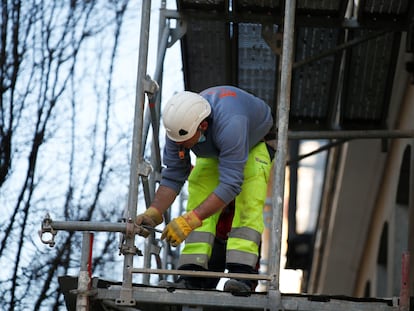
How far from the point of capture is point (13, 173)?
15.5 meters

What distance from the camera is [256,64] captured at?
14.3 m

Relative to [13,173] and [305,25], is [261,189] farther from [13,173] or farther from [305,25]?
[13,173]

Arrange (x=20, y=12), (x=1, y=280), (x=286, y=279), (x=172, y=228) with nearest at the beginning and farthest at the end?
(x=172, y=228) < (x=1, y=280) < (x=20, y=12) < (x=286, y=279)

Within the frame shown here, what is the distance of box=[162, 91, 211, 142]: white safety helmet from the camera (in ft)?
32.3

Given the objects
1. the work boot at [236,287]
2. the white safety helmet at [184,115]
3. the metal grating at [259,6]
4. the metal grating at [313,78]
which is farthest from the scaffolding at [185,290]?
the metal grating at [313,78]

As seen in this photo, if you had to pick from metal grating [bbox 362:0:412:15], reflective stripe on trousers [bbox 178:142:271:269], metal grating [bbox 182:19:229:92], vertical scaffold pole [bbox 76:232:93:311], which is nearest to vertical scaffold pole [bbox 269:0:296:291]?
reflective stripe on trousers [bbox 178:142:271:269]

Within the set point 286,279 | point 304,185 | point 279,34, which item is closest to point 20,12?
point 279,34

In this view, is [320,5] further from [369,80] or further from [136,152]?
[136,152]

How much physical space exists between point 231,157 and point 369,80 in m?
4.79

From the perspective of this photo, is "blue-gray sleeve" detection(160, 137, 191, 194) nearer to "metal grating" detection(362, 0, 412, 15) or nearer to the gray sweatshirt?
the gray sweatshirt

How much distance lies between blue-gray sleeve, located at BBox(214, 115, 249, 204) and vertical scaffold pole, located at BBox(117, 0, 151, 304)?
23.0 inches

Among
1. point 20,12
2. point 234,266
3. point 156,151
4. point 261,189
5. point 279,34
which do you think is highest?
point 20,12

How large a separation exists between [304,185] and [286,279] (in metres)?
3.75

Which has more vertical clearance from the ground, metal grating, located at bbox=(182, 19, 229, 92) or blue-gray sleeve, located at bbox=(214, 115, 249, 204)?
metal grating, located at bbox=(182, 19, 229, 92)
